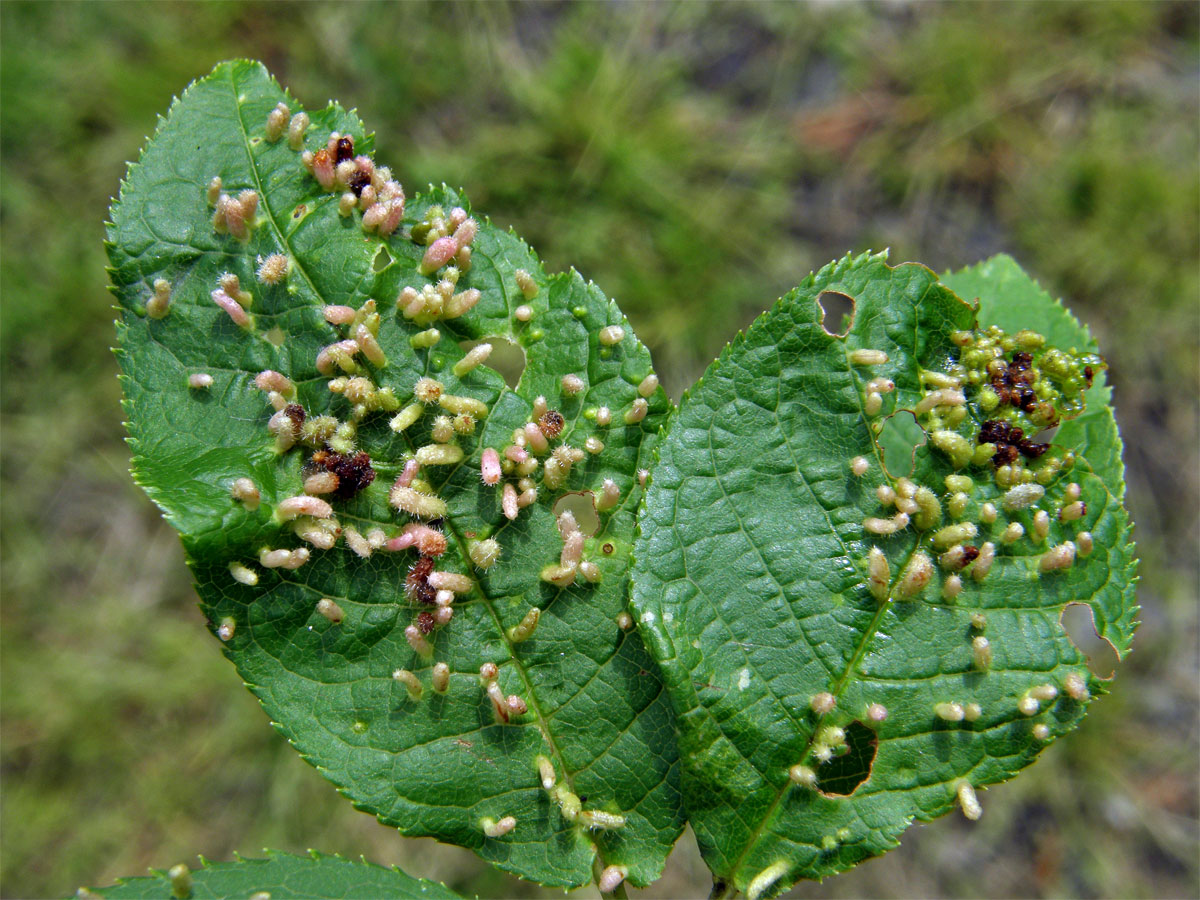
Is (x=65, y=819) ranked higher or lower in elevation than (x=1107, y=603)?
lower

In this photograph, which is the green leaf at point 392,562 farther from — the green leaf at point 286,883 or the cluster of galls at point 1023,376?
the cluster of galls at point 1023,376

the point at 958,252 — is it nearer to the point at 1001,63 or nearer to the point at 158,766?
the point at 1001,63

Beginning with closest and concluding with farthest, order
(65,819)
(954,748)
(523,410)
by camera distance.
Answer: (954,748) → (523,410) → (65,819)

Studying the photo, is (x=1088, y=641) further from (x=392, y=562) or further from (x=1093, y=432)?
(x=392, y=562)

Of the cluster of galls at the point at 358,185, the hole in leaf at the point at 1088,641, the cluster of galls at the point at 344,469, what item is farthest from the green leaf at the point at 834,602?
the hole in leaf at the point at 1088,641

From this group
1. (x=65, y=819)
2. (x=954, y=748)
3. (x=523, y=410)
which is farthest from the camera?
(x=65, y=819)

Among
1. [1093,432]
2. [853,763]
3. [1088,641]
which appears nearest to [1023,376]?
[1093,432]

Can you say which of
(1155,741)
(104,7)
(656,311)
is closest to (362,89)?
(104,7)
